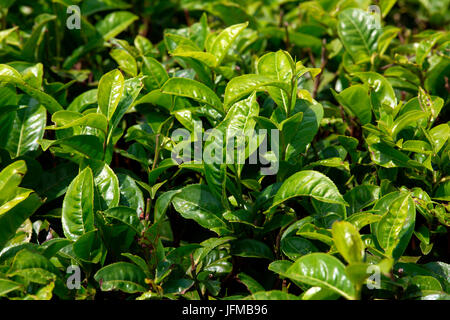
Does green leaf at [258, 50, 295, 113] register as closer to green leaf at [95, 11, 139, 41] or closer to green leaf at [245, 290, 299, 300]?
green leaf at [245, 290, 299, 300]

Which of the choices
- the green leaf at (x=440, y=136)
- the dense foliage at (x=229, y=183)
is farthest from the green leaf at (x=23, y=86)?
the green leaf at (x=440, y=136)

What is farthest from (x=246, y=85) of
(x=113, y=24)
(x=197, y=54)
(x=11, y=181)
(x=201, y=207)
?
(x=113, y=24)

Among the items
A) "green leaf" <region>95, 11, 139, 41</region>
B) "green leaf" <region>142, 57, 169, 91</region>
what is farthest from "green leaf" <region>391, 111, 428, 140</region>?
"green leaf" <region>95, 11, 139, 41</region>

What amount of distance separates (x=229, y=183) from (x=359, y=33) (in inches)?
41.4

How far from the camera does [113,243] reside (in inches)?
60.2

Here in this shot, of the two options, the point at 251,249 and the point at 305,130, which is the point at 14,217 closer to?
the point at 251,249

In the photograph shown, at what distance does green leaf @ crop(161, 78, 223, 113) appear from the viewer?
170cm

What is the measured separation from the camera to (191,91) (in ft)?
5.65

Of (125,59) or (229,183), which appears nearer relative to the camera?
(229,183)

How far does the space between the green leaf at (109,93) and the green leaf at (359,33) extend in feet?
3.39

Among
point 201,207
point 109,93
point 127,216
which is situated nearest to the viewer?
point 127,216

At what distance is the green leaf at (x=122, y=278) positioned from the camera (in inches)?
53.2
